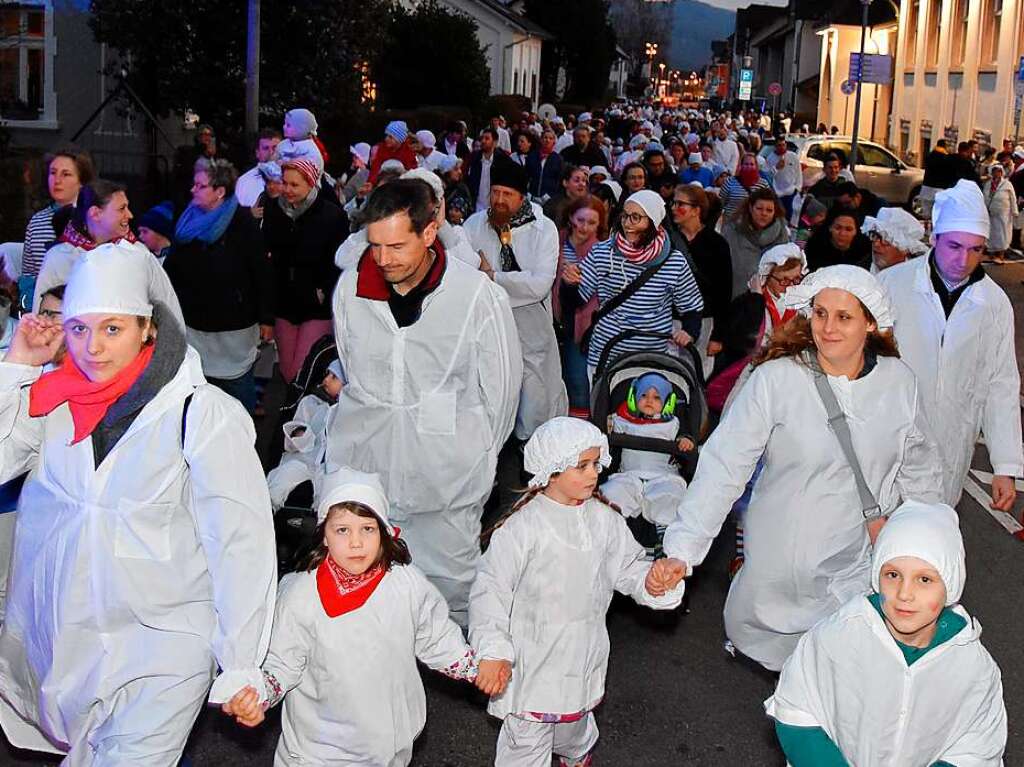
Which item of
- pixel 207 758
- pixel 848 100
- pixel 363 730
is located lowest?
pixel 207 758

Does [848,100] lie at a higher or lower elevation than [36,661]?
higher

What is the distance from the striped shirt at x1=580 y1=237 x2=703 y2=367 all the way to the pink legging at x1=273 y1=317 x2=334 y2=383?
5.45 ft

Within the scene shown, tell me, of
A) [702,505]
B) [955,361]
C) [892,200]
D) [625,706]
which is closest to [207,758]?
[625,706]

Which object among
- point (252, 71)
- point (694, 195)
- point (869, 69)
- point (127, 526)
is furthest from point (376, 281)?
point (869, 69)

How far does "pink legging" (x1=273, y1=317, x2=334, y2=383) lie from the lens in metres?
8.80

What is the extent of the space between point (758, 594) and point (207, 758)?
224 centimetres

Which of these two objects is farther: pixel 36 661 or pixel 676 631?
pixel 676 631

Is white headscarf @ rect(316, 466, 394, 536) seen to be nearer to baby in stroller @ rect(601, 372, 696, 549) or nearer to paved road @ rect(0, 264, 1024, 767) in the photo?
paved road @ rect(0, 264, 1024, 767)

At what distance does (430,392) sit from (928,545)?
238cm

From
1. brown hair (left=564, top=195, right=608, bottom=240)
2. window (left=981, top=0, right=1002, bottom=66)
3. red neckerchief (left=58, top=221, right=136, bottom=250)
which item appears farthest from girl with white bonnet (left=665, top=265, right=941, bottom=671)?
window (left=981, top=0, right=1002, bottom=66)

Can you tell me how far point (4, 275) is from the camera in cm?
668

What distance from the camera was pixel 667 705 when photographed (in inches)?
240

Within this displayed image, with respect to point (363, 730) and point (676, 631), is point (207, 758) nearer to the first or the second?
point (363, 730)

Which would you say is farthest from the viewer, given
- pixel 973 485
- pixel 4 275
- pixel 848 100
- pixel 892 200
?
pixel 848 100
